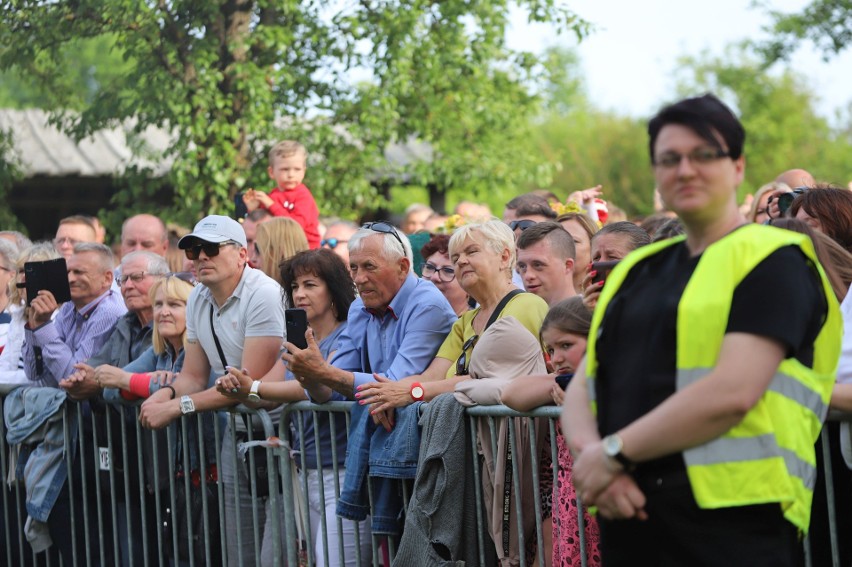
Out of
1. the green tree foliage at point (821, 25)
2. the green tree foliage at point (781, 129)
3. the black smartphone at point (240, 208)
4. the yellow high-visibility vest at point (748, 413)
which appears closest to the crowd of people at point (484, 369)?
the yellow high-visibility vest at point (748, 413)

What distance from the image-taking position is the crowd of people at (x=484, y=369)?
3004 millimetres

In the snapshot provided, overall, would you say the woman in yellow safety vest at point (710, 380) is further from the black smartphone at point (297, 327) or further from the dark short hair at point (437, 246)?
the dark short hair at point (437, 246)

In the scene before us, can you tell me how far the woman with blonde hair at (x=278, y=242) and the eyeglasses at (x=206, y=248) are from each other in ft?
2.79

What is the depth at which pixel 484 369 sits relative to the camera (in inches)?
196

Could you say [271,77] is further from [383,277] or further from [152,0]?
[383,277]

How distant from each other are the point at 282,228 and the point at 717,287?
4701mm

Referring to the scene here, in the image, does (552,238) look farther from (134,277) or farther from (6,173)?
(6,173)

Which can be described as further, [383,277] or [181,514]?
[181,514]

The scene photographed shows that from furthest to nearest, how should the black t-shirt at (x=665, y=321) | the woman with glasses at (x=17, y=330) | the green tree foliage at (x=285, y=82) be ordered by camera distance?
1. the green tree foliage at (x=285, y=82)
2. the woman with glasses at (x=17, y=330)
3. the black t-shirt at (x=665, y=321)

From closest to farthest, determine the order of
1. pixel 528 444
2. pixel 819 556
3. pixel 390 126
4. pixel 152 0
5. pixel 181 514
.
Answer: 1. pixel 819 556
2. pixel 528 444
3. pixel 181 514
4. pixel 152 0
5. pixel 390 126

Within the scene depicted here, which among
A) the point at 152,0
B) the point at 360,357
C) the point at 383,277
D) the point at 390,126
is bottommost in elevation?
the point at 360,357

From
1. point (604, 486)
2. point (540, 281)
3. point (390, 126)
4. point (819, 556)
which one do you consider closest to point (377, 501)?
point (540, 281)

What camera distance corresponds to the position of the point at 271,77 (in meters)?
11.7

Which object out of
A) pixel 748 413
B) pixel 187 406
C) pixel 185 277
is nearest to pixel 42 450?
pixel 185 277
